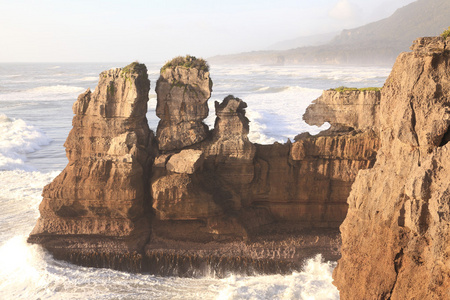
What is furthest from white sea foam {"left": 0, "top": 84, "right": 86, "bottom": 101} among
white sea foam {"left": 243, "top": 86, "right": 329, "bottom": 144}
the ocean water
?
the ocean water

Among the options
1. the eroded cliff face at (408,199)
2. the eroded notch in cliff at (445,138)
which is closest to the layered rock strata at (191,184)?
the eroded cliff face at (408,199)

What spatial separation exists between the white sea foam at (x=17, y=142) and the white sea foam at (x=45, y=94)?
23.5m

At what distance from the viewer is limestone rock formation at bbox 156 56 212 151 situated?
667 inches

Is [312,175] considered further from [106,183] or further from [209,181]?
[106,183]

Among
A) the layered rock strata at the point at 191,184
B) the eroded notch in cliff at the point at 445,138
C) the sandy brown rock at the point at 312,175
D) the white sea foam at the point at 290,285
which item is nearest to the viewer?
the eroded notch in cliff at the point at 445,138

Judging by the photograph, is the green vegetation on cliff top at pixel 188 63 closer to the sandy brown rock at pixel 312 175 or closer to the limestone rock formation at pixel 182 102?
the limestone rock formation at pixel 182 102

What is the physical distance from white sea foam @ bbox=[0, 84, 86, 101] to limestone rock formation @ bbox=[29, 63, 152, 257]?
51.1 metres

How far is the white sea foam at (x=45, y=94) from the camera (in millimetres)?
66750

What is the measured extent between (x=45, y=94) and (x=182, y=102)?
60.4 metres

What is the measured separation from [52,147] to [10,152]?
3.38 metres

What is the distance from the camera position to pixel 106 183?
52.4 feet

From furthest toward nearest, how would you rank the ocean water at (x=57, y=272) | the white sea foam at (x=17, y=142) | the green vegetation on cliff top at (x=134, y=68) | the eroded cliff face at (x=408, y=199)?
the white sea foam at (x=17, y=142)
the green vegetation on cliff top at (x=134, y=68)
the ocean water at (x=57, y=272)
the eroded cliff face at (x=408, y=199)

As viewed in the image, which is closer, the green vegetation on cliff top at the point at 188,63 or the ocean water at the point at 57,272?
the ocean water at the point at 57,272

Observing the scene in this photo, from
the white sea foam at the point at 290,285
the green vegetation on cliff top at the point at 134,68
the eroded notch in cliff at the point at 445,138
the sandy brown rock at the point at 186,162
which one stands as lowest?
the white sea foam at the point at 290,285
